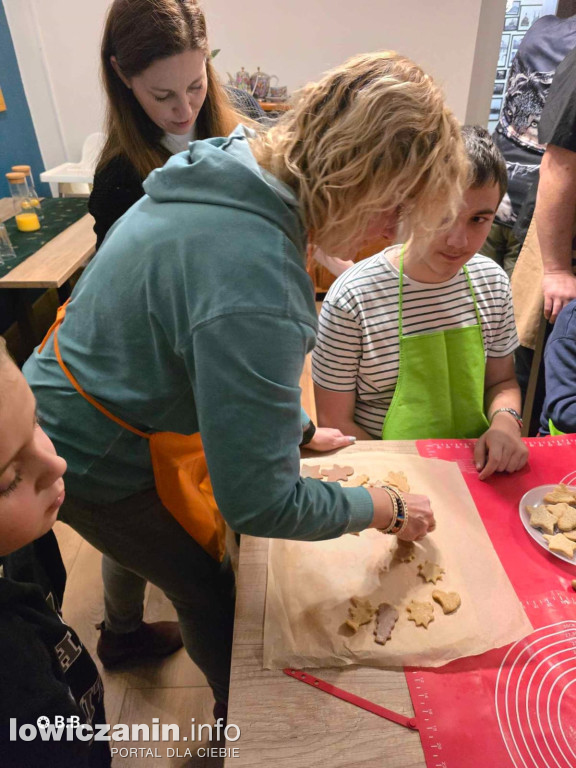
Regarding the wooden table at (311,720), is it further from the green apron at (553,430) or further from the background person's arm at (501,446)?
the green apron at (553,430)

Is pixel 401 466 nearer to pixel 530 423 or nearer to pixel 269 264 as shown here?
pixel 269 264

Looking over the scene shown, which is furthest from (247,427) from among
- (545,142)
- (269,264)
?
(545,142)

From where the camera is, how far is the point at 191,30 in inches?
56.1

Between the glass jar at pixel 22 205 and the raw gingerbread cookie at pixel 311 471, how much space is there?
240 cm

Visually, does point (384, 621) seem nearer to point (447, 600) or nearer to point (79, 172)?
point (447, 600)

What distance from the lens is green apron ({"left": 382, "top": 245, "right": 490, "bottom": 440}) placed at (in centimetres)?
133

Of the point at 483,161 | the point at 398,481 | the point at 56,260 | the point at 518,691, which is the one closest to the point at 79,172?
the point at 56,260

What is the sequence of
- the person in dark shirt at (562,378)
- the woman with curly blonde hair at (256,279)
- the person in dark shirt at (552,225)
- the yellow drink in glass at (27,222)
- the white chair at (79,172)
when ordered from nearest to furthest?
the woman with curly blonde hair at (256,279) → the person in dark shirt at (562,378) → the person in dark shirt at (552,225) → the yellow drink in glass at (27,222) → the white chair at (79,172)

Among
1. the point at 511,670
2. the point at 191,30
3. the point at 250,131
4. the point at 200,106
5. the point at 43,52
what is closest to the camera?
the point at 511,670

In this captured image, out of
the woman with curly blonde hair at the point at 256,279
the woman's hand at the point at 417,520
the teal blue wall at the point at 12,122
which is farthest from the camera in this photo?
the teal blue wall at the point at 12,122

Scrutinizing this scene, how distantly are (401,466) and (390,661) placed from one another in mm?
422

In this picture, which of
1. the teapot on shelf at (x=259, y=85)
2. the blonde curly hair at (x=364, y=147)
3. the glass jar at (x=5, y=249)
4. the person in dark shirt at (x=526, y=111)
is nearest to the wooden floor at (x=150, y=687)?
the blonde curly hair at (x=364, y=147)

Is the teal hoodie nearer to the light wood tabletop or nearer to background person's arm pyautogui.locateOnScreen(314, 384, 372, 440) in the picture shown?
background person's arm pyautogui.locateOnScreen(314, 384, 372, 440)

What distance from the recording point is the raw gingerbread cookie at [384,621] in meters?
0.79
